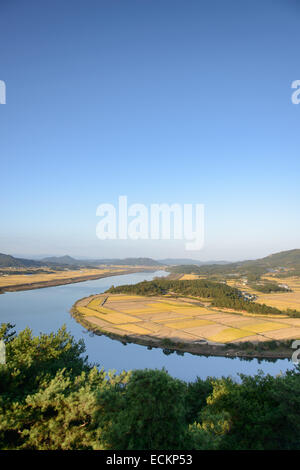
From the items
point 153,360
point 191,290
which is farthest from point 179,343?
point 191,290

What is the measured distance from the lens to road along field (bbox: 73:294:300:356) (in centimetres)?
3222

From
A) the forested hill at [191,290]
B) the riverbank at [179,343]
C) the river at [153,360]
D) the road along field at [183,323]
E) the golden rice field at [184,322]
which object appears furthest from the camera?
the forested hill at [191,290]

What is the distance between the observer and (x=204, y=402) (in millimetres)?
13953

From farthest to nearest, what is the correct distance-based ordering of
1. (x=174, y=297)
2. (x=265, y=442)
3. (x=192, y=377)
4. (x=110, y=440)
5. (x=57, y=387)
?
(x=174, y=297) → (x=192, y=377) → (x=265, y=442) → (x=57, y=387) → (x=110, y=440)

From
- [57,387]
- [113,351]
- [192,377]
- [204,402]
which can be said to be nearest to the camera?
[57,387]

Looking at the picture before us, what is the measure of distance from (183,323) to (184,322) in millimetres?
610

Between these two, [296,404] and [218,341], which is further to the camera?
[218,341]

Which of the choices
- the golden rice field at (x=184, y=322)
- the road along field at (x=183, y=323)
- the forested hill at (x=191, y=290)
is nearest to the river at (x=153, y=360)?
the road along field at (x=183, y=323)

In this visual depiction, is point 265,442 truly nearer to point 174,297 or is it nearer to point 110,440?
point 110,440

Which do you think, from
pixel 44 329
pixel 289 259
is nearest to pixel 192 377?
pixel 44 329

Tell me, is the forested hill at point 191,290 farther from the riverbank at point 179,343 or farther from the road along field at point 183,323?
the riverbank at point 179,343

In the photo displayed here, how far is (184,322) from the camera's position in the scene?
3947 centimetres

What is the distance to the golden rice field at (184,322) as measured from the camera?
32875 millimetres
